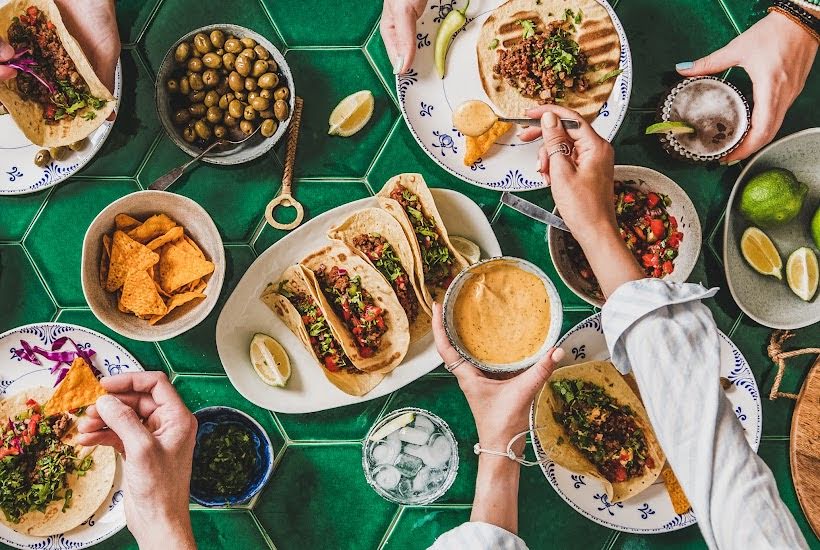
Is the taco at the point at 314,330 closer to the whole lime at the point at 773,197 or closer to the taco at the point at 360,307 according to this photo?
the taco at the point at 360,307

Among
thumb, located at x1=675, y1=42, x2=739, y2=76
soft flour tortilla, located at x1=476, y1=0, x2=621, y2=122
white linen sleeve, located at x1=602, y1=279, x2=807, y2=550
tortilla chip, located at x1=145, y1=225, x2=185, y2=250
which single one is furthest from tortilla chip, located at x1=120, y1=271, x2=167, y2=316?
thumb, located at x1=675, y1=42, x2=739, y2=76

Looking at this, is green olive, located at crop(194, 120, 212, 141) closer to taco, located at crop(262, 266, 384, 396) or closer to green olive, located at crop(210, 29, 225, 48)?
green olive, located at crop(210, 29, 225, 48)

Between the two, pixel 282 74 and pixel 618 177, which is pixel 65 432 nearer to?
pixel 282 74

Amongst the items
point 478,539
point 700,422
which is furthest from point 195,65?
point 700,422

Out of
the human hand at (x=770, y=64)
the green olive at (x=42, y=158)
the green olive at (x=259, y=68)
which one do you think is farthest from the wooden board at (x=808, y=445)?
the green olive at (x=42, y=158)

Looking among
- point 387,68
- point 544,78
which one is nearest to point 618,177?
point 544,78

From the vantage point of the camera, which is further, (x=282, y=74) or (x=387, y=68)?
(x=387, y=68)
